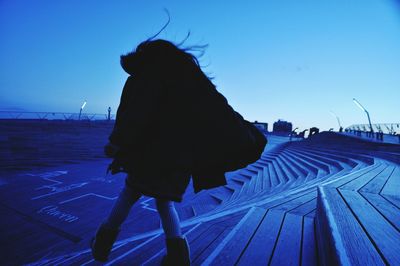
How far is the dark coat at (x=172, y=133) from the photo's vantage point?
4.51ft

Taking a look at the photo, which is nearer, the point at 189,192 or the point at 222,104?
the point at 222,104

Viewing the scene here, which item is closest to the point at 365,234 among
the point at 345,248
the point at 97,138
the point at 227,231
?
the point at 345,248

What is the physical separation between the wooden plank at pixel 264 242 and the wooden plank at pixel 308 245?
22cm

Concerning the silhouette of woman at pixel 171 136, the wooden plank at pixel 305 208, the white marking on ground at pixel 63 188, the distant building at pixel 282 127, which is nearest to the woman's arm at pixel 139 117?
the silhouette of woman at pixel 171 136

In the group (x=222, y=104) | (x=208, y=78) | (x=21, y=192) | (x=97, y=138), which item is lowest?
(x=21, y=192)

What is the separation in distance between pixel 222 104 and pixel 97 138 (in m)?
19.8

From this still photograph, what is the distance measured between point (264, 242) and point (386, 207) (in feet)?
3.53

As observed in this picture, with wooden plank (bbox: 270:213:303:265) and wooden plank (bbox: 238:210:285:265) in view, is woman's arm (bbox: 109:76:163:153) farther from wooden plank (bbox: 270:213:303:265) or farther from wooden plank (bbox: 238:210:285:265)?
wooden plank (bbox: 270:213:303:265)

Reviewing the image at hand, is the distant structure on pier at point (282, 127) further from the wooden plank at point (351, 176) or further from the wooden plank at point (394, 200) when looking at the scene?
the wooden plank at point (394, 200)

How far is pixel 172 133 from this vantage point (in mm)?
1425

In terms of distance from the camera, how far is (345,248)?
121 centimetres

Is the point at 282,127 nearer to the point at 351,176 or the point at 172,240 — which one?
the point at 351,176

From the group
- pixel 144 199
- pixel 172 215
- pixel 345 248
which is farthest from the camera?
pixel 144 199

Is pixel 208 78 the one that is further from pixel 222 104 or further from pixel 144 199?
pixel 144 199
